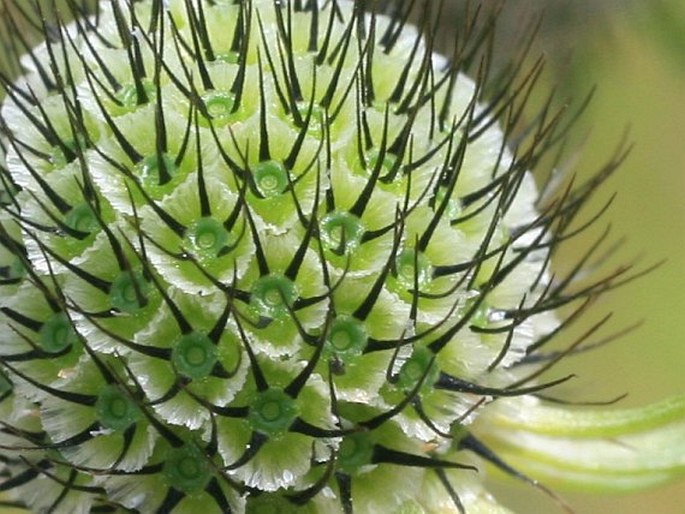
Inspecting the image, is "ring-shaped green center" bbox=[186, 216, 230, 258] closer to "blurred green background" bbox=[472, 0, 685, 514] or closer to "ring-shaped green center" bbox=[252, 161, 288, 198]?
"ring-shaped green center" bbox=[252, 161, 288, 198]

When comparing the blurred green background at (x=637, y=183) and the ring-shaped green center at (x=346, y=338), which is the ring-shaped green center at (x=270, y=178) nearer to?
the ring-shaped green center at (x=346, y=338)

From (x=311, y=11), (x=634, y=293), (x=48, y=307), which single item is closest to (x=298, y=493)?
(x=48, y=307)

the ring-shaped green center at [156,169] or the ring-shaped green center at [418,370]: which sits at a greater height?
the ring-shaped green center at [156,169]

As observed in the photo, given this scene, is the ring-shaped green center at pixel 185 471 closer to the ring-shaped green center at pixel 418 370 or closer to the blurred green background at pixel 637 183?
the ring-shaped green center at pixel 418 370

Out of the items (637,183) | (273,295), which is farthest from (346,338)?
(637,183)

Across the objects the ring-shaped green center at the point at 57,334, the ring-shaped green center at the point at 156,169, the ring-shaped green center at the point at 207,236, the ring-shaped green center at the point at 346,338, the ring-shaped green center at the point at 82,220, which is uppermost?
the ring-shaped green center at the point at 156,169

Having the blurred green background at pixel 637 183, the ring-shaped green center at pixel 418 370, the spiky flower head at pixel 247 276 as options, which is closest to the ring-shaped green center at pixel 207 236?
the spiky flower head at pixel 247 276

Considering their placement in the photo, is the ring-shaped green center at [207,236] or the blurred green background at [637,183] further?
the blurred green background at [637,183]
